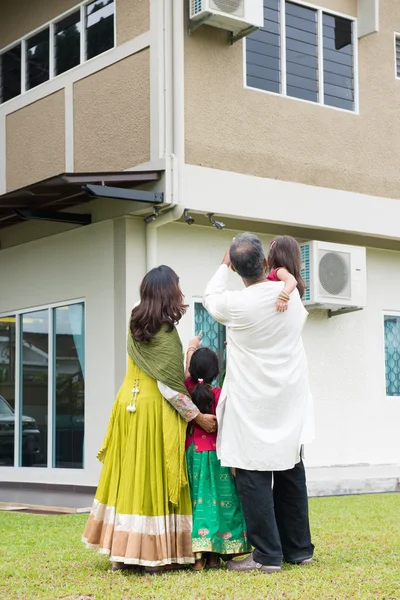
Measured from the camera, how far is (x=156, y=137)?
9.62m

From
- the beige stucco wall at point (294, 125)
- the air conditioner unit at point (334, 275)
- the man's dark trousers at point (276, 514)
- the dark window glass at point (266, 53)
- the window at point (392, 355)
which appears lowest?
the man's dark trousers at point (276, 514)

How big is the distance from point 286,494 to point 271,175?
572 centimetres

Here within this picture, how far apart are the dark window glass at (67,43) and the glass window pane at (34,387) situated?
2.88 meters

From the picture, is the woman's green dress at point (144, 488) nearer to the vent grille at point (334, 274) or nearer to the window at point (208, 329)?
the window at point (208, 329)

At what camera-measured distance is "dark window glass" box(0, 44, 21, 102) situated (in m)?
12.1

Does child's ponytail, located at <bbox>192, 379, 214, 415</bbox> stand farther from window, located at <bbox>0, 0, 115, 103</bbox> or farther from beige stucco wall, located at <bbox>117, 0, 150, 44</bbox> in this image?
window, located at <bbox>0, 0, 115, 103</bbox>

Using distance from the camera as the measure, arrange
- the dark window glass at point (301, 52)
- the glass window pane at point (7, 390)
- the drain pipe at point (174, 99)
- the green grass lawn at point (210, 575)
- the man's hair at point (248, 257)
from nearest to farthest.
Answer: the green grass lawn at point (210, 575) → the man's hair at point (248, 257) → the drain pipe at point (174, 99) → the dark window glass at point (301, 52) → the glass window pane at point (7, 390)

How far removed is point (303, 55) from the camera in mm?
10938

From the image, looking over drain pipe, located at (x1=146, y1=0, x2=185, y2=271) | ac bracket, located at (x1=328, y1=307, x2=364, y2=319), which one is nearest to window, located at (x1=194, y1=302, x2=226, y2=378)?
drain pipe, located at (x1=146, y1=0, x2=185, y2=271)

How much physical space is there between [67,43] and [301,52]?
2.72 metres

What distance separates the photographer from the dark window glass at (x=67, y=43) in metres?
→ 11.0

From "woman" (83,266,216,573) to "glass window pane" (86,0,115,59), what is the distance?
5.94 m

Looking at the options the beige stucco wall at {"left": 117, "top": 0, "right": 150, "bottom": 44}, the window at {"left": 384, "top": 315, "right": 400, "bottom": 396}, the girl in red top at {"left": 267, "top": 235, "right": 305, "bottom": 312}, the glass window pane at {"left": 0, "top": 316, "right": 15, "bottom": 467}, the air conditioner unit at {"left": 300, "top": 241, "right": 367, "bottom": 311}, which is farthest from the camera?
the window at {"left": 384, "top": 315, "right": 400, "bottom": 396}

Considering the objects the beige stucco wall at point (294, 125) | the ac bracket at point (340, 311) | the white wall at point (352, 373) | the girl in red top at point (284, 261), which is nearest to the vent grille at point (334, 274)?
the ac bracket at point (340, 311)
